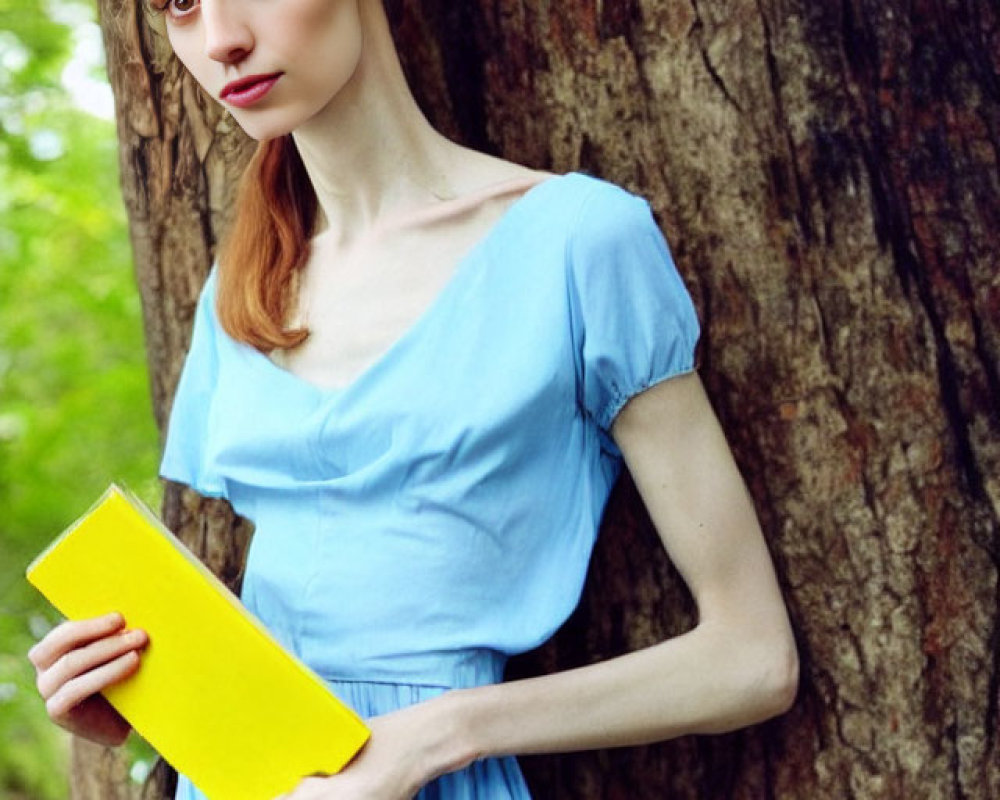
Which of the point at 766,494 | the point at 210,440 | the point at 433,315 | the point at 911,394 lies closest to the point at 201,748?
the point at 210,440

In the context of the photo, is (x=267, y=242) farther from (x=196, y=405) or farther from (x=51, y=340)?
(x=51, y=340)

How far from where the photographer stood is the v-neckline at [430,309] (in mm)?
1949

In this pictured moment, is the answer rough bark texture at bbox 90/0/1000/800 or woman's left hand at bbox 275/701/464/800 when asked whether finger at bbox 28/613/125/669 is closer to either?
woman's left hand at bbox 275/701/464/800

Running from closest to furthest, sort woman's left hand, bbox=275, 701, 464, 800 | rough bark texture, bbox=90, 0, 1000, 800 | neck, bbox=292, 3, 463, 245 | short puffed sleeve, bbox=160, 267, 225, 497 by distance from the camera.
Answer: woman's left hand, bbox=275, 701, 464, 800
neck, bbox=292, 3, 463, 245
rough bark texture, bbox=90, 0, 1000, 800
short puffed sleeve, bbox=160, 267, 225, 497

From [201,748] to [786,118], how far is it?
113 centimetres

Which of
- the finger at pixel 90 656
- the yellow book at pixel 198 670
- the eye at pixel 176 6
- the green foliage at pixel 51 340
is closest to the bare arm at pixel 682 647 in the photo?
the yellow book at pixel 198 670

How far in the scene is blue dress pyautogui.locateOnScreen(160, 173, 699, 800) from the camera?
1.89 metres

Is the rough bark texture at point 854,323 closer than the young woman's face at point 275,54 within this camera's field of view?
No

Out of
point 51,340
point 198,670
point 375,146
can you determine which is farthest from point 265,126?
point 51,340

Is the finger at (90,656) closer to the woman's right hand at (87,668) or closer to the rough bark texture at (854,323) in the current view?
the woman's right hand at (87,668)

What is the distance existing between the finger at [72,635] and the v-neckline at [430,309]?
38cm

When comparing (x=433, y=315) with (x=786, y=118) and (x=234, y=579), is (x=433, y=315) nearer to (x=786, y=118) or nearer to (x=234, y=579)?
(x=786, y=118)

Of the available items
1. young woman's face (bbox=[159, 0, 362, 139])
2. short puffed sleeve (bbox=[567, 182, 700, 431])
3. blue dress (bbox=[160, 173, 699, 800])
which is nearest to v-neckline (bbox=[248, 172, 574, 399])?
blue dress (bbox=[160, 173, 699, 800])

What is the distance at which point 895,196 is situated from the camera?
2148mm
